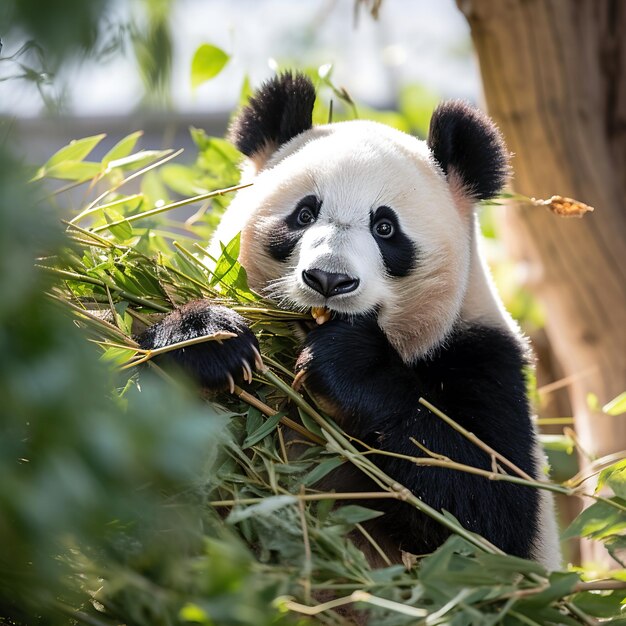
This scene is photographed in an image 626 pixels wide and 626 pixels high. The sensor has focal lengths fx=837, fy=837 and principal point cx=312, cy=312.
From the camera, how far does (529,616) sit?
62.5 inches

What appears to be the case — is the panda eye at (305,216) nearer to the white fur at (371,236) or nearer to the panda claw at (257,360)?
the white fur at (371,236)

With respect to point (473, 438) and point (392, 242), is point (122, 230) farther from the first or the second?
point (473, 438)

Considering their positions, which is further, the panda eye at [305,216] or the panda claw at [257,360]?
the panda eye at [305,216]

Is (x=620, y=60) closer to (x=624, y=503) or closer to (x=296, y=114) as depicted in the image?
(x=296, y=114)

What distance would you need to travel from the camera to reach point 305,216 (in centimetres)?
235

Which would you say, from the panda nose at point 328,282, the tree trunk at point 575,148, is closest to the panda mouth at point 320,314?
the panda nose at point 328,282

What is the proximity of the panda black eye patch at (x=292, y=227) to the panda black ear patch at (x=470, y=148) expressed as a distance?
0.52m

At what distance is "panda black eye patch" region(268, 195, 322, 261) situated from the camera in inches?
91.7

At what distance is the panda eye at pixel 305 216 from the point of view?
Answer: 234cm

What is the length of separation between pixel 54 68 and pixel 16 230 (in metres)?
0.17

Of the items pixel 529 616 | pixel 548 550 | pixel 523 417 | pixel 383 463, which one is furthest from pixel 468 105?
pixel 529 616

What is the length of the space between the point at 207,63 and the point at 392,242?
1.24 metres

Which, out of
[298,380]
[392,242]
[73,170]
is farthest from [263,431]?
[73,170]

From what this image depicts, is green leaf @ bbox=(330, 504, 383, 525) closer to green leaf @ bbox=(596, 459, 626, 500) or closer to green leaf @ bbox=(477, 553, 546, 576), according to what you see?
green leaf @ bbox=(477, 553, 546, 576)
